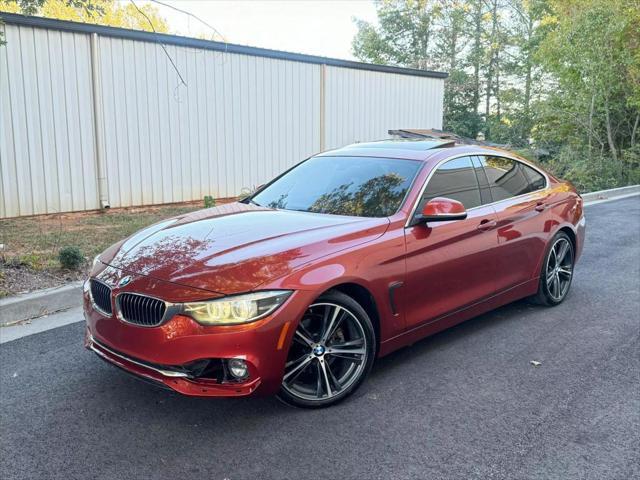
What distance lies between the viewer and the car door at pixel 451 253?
4.09m

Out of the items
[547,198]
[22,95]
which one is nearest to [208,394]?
[547,198]

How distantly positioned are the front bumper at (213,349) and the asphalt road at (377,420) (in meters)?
0.31

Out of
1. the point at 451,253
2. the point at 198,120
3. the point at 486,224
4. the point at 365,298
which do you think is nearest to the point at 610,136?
the point at 198,120

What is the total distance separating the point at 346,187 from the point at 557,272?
8.02 feet

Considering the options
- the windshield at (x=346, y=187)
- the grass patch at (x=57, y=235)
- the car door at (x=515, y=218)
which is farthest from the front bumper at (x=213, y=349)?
the grass patch at (x=57, y=235)

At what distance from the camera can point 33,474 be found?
9.62ft

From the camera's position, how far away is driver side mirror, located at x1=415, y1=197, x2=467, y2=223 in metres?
4.07

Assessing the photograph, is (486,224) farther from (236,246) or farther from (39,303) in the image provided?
(39,303)

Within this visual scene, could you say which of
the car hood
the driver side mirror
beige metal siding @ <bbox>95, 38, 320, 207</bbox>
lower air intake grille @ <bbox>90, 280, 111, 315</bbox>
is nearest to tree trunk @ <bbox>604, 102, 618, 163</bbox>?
beige metal siding @ <bbox>95, 38, 320, 207</bbox>

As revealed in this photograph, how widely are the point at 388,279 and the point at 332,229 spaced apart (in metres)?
0.49

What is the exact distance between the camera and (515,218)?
5031mm

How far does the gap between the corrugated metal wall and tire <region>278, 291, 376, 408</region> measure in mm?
7988

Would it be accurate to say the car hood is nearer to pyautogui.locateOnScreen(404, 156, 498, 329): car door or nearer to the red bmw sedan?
the red bmw sedan

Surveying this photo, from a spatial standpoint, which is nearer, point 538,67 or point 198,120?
point 198,120
